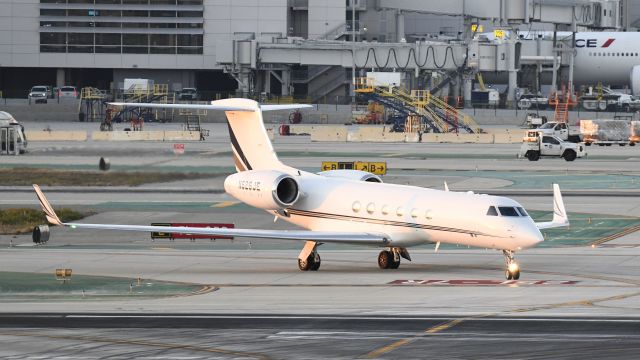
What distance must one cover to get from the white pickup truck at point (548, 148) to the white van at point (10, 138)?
36.8m

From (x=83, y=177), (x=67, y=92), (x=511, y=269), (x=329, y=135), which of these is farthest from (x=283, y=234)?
(x=67, y=92)

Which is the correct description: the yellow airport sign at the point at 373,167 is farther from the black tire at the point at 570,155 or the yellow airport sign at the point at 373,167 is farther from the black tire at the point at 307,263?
the black tire at the point at 307,263

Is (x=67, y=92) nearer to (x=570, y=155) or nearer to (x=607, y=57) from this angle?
(x=607, y=57)

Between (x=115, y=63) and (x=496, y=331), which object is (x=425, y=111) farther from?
(x=496, y=331)

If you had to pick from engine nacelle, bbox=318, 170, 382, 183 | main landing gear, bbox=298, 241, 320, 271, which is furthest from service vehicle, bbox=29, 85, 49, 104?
→ main landing gear, bbox=298, 241, 320, 271

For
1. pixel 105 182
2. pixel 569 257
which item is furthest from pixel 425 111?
pixel 569 257

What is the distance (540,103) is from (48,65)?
60.3 metres

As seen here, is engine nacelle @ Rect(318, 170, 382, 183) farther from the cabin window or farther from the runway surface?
the runway surface

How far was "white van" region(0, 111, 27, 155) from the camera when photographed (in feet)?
336

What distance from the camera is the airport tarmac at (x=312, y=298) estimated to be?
104ft

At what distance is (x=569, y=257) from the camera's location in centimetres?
4997

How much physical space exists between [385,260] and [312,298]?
7.70 m

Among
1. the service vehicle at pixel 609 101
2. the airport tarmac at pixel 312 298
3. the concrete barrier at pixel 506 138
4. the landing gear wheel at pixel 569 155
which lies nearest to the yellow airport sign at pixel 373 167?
the airport tarmac at pixel 312 298

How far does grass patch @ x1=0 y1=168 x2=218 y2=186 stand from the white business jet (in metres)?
31.7
